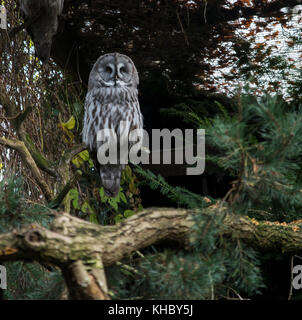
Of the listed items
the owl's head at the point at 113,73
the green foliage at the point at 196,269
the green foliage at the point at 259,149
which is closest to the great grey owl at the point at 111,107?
the owl's head at the point at 113,73

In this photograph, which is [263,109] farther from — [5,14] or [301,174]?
[5,14]

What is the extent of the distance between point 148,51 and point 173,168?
670mm

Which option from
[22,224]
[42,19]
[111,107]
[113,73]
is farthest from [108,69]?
[22,224]

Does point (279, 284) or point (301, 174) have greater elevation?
point (301, 174)

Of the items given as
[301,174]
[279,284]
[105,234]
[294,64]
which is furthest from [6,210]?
[294,64]

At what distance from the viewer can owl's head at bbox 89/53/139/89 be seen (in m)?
1.26

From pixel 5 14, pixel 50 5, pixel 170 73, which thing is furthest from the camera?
pixel 170 73

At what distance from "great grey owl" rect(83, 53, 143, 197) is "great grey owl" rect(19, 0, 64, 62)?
0.86ft

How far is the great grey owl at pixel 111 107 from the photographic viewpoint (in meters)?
1.17

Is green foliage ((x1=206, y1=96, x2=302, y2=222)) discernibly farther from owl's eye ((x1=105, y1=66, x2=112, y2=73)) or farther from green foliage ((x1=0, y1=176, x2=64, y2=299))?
owl's eye ((x1=105, y1=66, x2=112, y2=73))

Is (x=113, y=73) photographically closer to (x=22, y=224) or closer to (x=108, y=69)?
(x=108, y=69)

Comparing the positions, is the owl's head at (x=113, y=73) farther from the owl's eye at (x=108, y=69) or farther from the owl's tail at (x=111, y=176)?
the owl's tail at (x=111, y=176)

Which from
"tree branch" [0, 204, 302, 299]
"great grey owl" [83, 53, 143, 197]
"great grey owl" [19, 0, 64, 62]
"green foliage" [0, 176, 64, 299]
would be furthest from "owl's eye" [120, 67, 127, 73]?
"tree branch" [0, 204, 302, 299]
